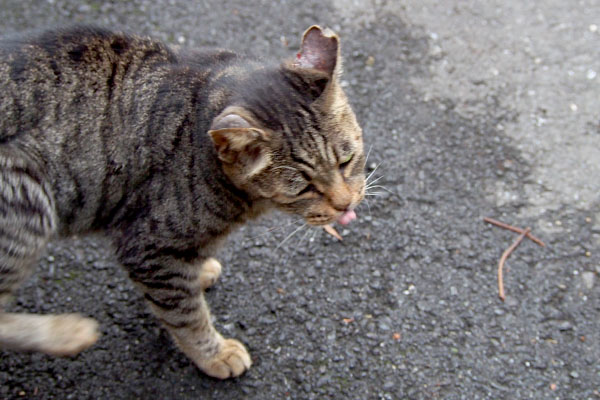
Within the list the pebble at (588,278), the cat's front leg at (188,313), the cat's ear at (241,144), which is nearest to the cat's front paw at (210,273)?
the cat's front leg at (188,313)

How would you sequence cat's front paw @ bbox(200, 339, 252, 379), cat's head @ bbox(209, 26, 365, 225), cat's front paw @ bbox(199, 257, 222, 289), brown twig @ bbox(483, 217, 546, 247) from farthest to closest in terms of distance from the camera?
brown twig @ bbox(483, 217, 546, 247), cat's front paw @ bbox(199, 257, 222, 289), cat's front paw @ bbox(200, 339, 252, 379), cat's head @ bbox(209, 26, 365, 225)

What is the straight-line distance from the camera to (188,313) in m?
2.52

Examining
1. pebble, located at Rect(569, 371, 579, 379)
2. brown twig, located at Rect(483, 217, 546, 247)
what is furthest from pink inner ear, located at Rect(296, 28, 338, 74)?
pebble, located at Rect(569, 371, 579, 379)

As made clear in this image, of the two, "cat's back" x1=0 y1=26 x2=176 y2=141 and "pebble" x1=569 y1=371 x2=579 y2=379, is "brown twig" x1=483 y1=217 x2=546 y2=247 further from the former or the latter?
"cat's back" x1=0 y1=26 x2=176 y2=141

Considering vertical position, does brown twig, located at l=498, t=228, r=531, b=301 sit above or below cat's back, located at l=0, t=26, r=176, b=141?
below

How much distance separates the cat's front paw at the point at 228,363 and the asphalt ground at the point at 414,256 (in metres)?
0.06

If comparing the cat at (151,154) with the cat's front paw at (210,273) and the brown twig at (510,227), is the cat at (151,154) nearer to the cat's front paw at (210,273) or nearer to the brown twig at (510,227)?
the cat's front paw at (210,273)

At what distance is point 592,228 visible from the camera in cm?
321

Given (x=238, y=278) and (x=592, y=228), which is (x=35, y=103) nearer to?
(x=238, y=278)

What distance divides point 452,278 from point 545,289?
1.51 feet

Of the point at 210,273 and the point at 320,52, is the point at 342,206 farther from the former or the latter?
the point at 210,273

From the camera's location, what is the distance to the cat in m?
2.23

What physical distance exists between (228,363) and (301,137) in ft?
3.66

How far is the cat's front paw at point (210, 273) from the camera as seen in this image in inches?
118
